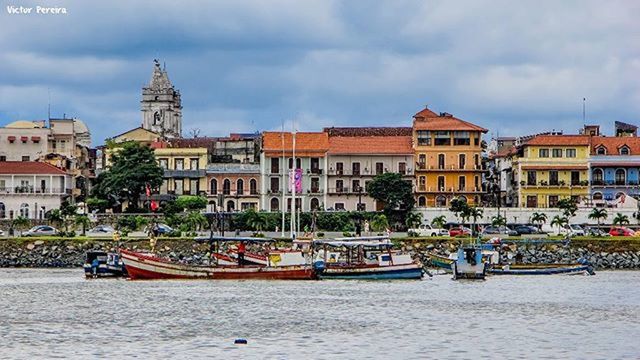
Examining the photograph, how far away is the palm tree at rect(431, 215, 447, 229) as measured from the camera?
137750 mm

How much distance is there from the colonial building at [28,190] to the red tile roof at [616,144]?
61182 millimetres

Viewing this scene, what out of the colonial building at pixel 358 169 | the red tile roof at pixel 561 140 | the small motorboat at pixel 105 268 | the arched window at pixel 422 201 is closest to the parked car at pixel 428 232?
the arched window at pixel 422 201

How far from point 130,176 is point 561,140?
4894 centimetres

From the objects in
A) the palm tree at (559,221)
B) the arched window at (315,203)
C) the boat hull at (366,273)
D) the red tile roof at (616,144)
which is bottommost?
the boat hull at (366,273)

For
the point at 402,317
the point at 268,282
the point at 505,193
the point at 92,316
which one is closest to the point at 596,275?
the point at 268,282

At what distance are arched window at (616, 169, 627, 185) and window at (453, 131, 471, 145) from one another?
56.2 feet

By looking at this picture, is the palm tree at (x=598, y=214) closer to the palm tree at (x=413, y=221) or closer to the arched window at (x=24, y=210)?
the palm tree at (x=413, y=221)

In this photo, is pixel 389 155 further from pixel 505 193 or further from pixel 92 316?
pixel 92 316

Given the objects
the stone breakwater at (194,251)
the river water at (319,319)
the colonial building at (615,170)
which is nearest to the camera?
the river water at (319,319)

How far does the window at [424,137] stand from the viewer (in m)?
154

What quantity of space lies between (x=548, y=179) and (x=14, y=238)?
6140cm

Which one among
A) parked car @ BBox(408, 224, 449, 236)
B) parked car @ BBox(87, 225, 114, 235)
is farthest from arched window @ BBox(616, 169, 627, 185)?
parked car @ BBox(87, 225, 114, 235)

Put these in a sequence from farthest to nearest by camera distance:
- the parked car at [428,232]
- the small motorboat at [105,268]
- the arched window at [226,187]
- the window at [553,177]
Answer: the arched window at [226,187] → the window at [553,177] → the parked car at [428,232] → the small motorboat at [105,268]

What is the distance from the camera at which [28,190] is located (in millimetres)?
151375
